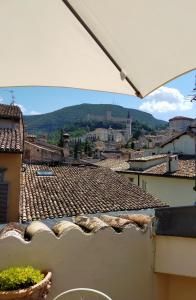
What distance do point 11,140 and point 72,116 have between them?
9427 cm

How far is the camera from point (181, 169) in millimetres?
19344

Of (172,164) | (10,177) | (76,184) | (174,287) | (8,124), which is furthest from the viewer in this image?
(172,164)

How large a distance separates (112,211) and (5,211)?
4.02m

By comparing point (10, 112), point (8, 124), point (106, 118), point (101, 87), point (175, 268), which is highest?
point (106, 118)

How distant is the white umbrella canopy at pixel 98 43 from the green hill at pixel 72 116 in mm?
95655

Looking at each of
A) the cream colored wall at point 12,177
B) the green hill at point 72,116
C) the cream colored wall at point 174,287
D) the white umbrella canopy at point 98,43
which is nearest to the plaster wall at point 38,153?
the cream colored wall at point 12,177

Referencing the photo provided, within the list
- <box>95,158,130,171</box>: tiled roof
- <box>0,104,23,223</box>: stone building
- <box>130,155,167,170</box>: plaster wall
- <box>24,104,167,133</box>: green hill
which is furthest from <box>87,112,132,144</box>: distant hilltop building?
<box>0,104,23,223</box>: stone building

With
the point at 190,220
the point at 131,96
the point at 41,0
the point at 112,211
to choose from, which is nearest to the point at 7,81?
the point at 41,0

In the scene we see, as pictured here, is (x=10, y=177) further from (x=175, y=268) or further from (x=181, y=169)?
(x=175, y=268)

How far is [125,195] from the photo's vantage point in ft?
52.0

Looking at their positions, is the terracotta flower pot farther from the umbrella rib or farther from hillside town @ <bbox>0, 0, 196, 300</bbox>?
the umbrella rib

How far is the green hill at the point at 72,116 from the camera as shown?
10169 cm

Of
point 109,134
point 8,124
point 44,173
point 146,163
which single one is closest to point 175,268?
point 8,124

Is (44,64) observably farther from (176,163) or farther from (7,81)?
(176,163)
